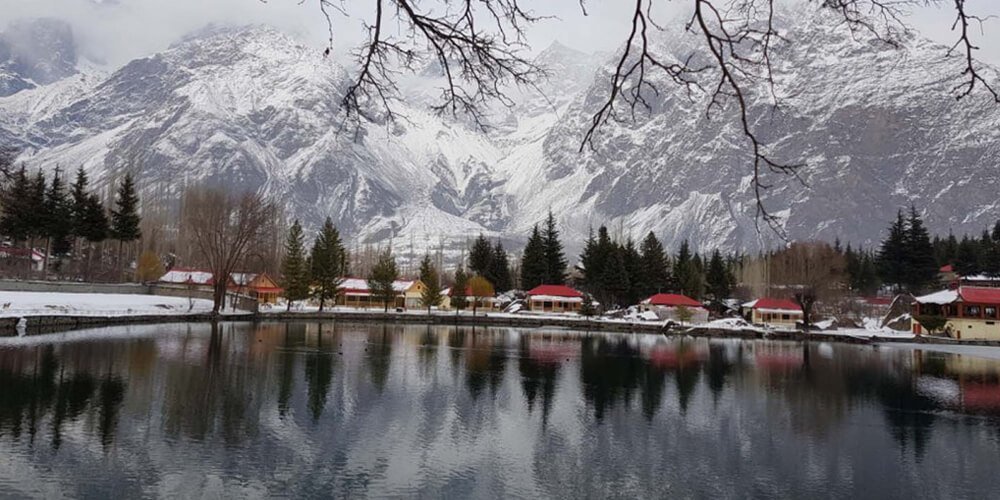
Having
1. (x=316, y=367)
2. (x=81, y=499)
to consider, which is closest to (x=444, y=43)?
(x=81, y=499)

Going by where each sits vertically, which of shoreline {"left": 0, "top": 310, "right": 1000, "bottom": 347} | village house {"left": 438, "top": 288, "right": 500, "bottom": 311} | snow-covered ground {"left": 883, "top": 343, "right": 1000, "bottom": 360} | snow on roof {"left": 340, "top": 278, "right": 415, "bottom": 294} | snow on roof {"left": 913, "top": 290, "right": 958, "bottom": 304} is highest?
snow on roof {"left": 340, "top": 278, "right": 415, "bottom": 294}

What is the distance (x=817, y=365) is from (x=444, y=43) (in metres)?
37.1

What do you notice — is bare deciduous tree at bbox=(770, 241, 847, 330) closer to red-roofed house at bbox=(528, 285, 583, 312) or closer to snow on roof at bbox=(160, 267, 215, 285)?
red-roofed house at bbox=(528, 285, 583, 312)

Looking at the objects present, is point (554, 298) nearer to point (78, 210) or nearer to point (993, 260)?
point (993, 260)

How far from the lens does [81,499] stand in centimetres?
975

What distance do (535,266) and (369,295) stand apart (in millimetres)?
21181

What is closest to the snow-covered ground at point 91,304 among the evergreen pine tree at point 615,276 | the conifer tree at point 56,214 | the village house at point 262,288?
the conifer tree at point 56,214

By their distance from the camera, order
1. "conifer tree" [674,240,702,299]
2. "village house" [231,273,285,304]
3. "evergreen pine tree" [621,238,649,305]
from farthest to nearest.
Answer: "conifer tree" [674,240,702,299] → "evergreen pine tree" [621,238,649,305] → "village house" [231,273,285,304]

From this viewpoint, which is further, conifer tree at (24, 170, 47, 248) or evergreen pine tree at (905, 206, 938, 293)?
evergreen pine tree at (905, 206, 938, 293)

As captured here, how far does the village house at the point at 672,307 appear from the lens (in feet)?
231

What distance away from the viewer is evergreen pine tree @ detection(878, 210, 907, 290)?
244ft

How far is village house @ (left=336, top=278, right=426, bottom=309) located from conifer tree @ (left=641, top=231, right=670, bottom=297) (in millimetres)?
27147

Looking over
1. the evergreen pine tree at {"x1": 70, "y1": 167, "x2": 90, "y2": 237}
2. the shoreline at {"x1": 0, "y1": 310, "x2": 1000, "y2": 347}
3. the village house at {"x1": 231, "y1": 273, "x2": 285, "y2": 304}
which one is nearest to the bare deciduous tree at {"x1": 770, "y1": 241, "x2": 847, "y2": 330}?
the shoreline at {"x1": 0, "y1": 310, "x2": 1000, "y2": 347}

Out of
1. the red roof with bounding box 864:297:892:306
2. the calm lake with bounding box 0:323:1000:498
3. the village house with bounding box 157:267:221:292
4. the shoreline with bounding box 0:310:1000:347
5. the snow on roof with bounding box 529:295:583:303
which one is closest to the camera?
the calm lake with bounding box 0:323:1000:498
